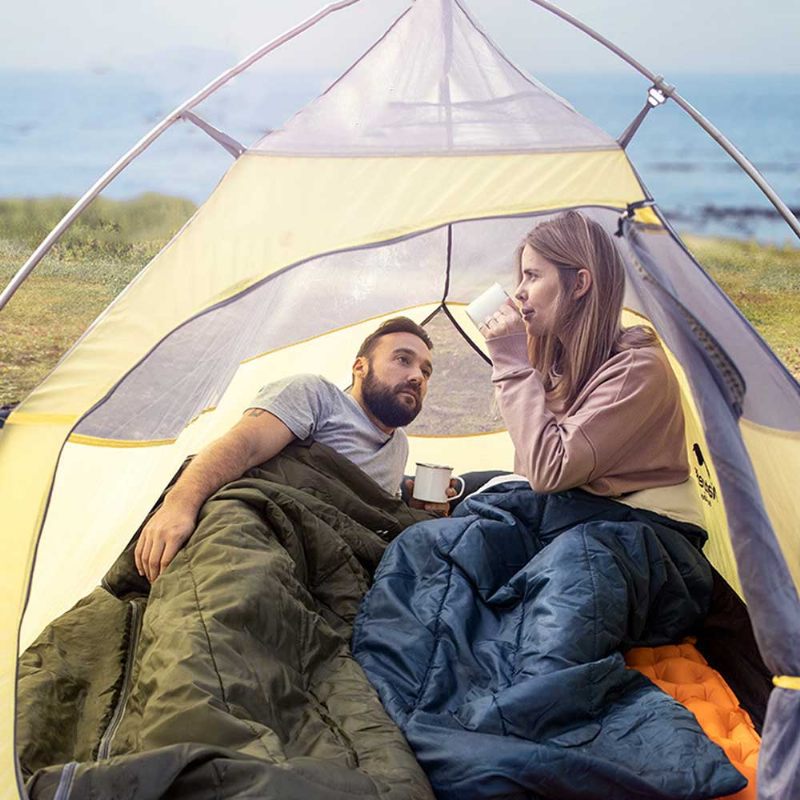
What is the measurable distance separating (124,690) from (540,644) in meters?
0.58

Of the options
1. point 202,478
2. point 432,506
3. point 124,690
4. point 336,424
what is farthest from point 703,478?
point 124,690

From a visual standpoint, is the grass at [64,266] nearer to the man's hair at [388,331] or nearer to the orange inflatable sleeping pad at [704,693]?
the man's hair at [388,331]

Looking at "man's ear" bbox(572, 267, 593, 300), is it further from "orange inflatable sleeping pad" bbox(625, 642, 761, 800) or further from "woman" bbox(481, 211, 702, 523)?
"orange inflatable sleeping pad" bbox(625, 642, 761, 800)

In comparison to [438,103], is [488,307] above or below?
below

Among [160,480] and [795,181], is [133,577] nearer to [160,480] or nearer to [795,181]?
[160,480]

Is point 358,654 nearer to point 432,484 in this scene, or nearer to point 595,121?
point 432,484

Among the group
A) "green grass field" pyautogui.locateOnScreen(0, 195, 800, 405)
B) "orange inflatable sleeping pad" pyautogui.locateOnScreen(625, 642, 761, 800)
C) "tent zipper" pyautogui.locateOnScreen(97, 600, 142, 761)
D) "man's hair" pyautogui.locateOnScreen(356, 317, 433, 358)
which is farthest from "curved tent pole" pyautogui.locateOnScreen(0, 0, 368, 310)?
"green grass field" pyautogui.locateOnScreen(0, 195, 800, 405)

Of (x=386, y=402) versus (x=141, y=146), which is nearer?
(x=141, y=146)

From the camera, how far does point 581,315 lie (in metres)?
1.87

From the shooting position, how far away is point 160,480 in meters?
1.71

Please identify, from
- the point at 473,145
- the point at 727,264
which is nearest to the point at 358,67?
the point at 473,145

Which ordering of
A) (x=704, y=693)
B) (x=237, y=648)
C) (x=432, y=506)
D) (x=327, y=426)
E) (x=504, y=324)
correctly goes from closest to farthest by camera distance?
1. (x=237, y=648)
2. (x=704, y=693)
3. (x=504, y=324)
4. (x=327, y=426)
5. (x=432, y=506)

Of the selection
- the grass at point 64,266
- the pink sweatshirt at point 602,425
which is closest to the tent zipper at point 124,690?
the pink sweatshirt at point 602,425

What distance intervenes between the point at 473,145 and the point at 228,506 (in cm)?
73
